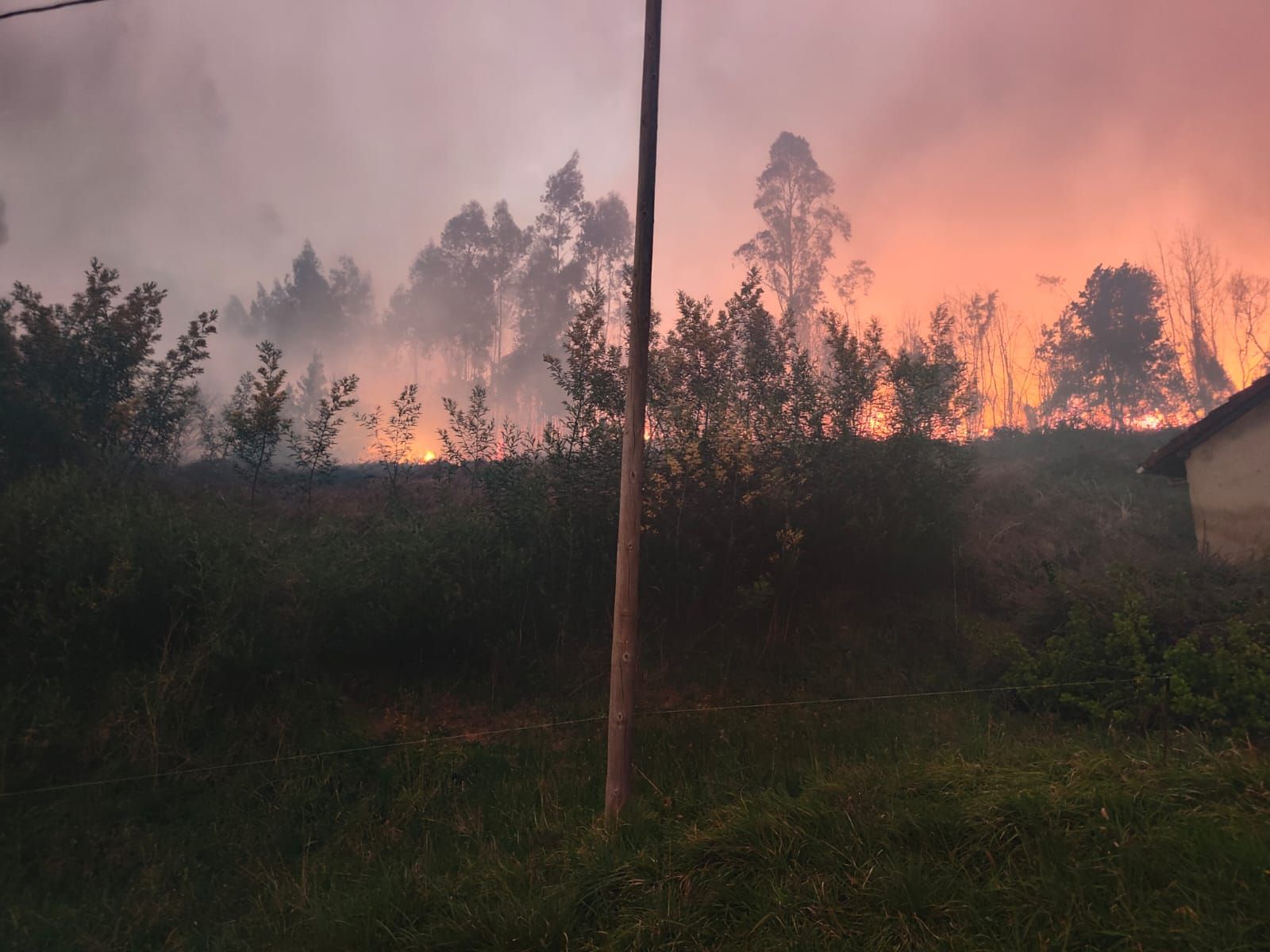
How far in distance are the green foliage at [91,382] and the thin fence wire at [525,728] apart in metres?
8.56

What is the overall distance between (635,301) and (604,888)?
4.80 meters

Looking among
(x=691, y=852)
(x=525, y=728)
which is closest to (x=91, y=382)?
(x=525, y=728)

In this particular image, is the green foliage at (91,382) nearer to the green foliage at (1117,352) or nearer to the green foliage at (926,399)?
the green foliage at (926,399)

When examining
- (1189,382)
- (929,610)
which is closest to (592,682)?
(929,610)

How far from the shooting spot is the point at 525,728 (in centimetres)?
861

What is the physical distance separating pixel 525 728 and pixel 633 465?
4.88 meters

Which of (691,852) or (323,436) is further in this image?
(323,436)

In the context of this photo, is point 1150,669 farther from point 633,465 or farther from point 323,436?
point 323,436

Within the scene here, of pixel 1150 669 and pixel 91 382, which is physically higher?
pixel 91 382

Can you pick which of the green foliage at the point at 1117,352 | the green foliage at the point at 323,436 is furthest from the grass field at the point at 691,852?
the green foliage at the point at 1117,352

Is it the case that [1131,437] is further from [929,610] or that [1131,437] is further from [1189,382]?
[929,610]

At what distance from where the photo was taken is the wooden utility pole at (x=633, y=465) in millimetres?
5449

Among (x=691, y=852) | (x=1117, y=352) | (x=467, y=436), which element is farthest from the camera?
(x=1117, y=352)

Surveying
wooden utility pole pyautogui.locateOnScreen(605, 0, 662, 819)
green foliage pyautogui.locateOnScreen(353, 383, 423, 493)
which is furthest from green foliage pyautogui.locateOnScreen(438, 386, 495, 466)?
wooden utility pole pyautogui.locateOnScreen(605, 0, 662, 819)
